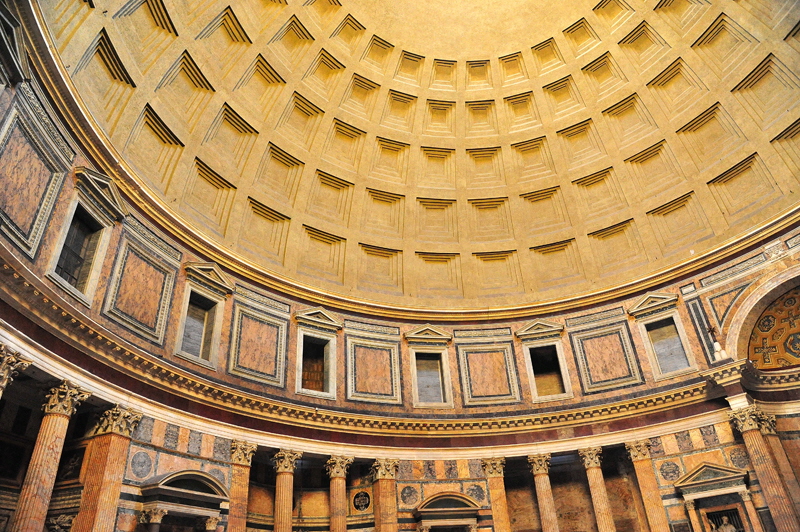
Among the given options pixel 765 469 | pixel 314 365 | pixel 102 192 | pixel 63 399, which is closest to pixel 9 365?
pixel 63 399

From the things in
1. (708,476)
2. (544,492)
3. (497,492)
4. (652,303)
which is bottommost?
(708,476)

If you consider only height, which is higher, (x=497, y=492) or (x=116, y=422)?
(x=116, y=422)

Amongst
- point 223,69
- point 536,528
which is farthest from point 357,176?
point 536,528

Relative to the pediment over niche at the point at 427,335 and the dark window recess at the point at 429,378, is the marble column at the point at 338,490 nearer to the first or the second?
the dark window recess at the point at 429,378

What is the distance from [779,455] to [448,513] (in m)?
11.3

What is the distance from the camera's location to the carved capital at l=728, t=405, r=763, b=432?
1869 cm

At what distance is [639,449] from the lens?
21094 millimetres

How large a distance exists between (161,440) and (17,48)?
10.5 m

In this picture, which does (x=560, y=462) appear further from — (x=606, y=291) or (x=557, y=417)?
(x=606, y=291)

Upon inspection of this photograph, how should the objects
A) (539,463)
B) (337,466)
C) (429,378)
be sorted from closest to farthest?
1. (337,466)
2. (539,463)
3. (429,378)

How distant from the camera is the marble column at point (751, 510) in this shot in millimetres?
17906

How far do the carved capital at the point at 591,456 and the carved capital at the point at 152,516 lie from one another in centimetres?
1483

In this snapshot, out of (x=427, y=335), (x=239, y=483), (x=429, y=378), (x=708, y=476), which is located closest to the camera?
(x=239, y=483)

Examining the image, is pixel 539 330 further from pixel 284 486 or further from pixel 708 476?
pixel 284 486
